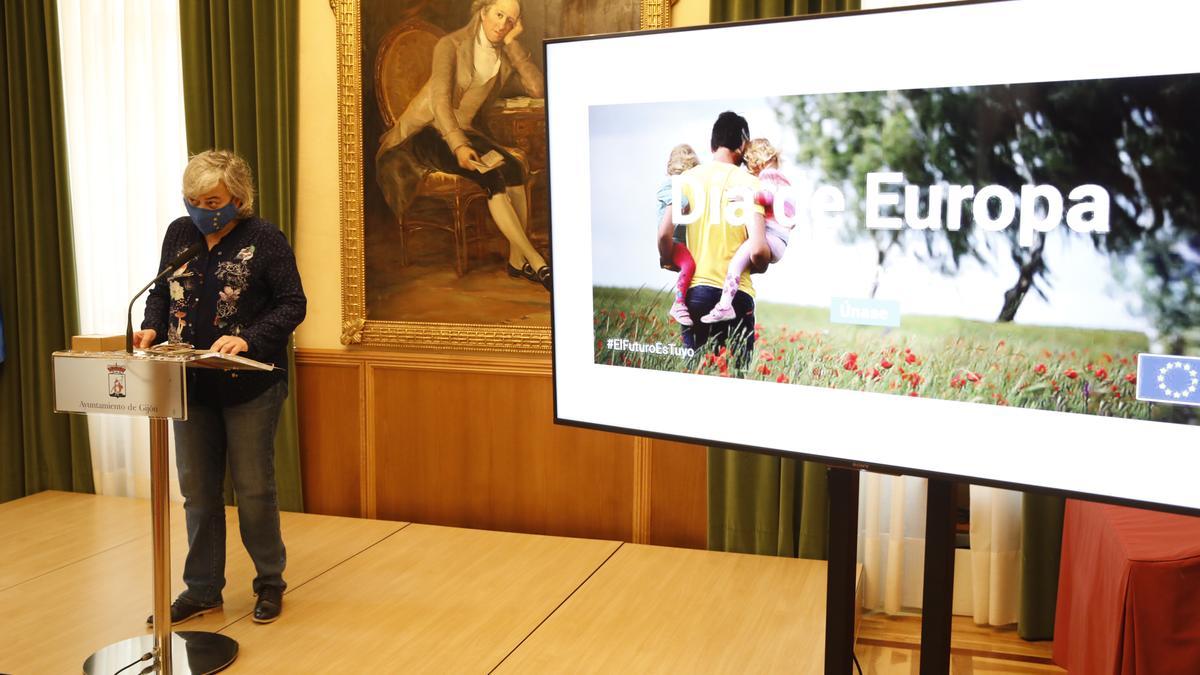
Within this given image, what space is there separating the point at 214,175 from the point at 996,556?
9.15 ft

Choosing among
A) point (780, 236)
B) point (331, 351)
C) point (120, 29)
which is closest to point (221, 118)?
point (120, 29)

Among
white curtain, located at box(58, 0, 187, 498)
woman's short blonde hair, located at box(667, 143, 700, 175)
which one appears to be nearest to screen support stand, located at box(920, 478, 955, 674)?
woman's short blonde hair, located at box(667, 143, 700, 175)

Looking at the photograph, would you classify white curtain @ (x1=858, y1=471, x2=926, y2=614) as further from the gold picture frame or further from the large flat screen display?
the large flat screen display

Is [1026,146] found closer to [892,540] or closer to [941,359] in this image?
[941,359]

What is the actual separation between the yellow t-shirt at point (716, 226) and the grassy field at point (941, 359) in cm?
12

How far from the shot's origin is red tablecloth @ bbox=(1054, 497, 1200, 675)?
214 centimetres

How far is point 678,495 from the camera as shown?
390 cm

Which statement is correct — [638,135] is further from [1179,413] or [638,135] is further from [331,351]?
[331,351]

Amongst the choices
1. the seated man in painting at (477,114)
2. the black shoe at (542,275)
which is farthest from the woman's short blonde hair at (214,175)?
the black shoe at (542,275)

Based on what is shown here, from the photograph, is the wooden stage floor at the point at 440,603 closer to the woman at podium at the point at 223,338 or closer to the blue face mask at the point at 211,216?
the woman at podium at the point at 223,338

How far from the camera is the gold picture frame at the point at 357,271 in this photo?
13.4ft

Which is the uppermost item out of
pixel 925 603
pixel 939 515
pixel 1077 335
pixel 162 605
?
pixel 1077 335

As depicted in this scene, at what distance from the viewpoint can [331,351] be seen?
169 inches

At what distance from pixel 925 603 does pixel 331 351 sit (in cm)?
300
